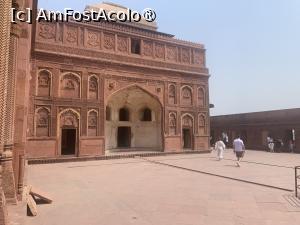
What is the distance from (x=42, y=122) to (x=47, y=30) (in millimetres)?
5284

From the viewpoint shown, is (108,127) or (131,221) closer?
(131,221)

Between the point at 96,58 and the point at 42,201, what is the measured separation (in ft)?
41.6

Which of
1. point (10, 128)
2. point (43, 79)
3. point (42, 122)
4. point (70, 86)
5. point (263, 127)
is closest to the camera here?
point (10, 128)

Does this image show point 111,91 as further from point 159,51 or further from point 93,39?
point 159,51

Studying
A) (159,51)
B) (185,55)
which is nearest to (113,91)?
(159,51)

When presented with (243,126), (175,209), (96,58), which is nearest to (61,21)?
(96,58)

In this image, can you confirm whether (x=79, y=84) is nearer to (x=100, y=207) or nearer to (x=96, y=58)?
(x=96, y=58)

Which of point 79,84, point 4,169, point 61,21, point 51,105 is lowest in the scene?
point 4,169

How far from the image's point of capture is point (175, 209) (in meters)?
5.68

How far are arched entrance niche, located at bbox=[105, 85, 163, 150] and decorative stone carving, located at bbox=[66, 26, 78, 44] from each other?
4.88m

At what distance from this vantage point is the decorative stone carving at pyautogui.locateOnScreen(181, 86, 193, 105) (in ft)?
70.2

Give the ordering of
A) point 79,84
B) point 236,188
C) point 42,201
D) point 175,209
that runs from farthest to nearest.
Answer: point 79,84, point 236,188, point 42,201, point 175,209

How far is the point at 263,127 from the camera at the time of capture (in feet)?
78.8

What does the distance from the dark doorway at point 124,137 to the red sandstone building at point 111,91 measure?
0.08m
